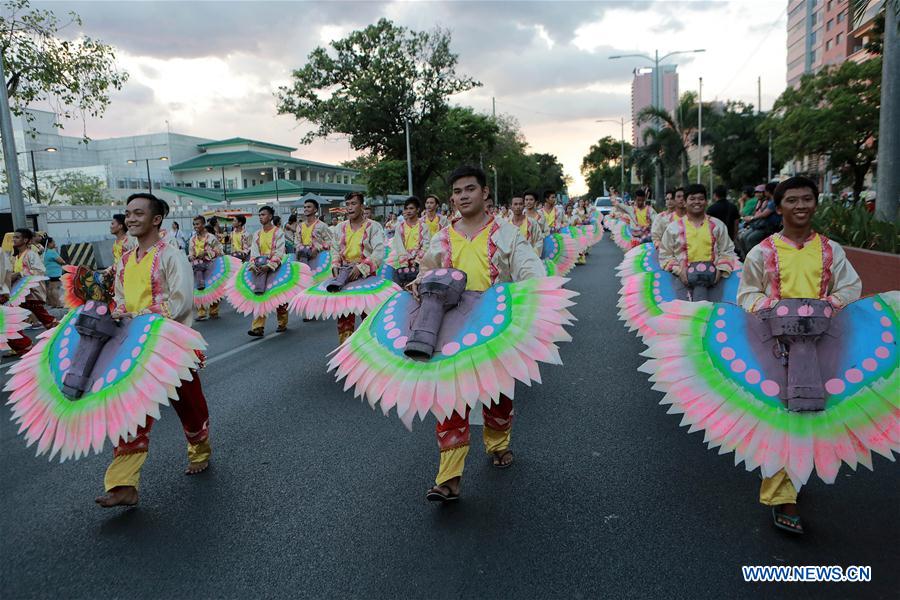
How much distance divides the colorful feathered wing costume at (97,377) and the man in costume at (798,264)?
3.42 m

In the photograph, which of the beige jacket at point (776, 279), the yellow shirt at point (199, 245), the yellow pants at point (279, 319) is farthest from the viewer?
the yellow shirt at point (199, 245)

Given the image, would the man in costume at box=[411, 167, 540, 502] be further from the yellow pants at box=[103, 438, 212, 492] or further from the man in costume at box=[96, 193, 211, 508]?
the yellow pants at box=[103, 438, 212, 492]

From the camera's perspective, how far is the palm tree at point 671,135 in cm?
3750

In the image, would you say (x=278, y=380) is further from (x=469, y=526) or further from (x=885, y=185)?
(x=885, y=185)

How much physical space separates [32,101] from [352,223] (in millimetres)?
14567

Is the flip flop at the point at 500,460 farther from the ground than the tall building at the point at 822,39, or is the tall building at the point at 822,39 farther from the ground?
the tall building at the point at 822,39

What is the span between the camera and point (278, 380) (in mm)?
6855

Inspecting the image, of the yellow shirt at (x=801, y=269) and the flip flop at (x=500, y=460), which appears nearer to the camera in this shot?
the yellow shirt at (x=801, y=269)

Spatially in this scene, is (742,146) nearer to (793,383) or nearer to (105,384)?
(793,383)

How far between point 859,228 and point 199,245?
409 inches

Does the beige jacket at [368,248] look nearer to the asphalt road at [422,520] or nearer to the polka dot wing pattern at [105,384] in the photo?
the asphalt road at [422,520]

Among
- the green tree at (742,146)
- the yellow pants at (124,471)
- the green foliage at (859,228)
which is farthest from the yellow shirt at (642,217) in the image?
the green tree at (742,146)

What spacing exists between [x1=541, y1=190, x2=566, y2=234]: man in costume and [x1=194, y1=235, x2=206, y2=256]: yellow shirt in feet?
21.7

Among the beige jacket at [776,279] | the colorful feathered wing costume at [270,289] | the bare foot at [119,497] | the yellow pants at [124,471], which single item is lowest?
the bare foot at [119,497]
